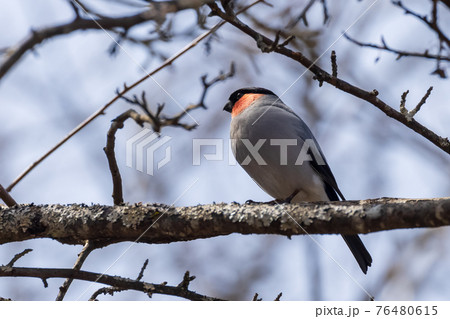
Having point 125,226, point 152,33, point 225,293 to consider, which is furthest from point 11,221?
point 225,293

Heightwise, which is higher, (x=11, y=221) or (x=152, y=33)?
(x=152, y=33)

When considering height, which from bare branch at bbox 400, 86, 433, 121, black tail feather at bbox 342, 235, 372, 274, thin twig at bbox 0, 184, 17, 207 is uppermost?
bare branch at bbox 400, 86, 433, 121

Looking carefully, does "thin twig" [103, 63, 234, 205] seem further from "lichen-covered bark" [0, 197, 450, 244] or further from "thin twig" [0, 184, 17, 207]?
"thin twig" [0, 184, 17, 207]

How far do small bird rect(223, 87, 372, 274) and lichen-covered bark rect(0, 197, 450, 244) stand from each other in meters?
1.30

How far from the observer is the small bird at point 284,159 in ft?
13.5

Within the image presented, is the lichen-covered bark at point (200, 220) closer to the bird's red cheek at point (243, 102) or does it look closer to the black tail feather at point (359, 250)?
the black tail feather at point (359, 250)

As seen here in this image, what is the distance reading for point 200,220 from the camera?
2803 millimetres

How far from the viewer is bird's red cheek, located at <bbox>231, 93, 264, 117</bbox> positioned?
4895 mm

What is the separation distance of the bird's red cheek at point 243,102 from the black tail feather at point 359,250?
1530 mm

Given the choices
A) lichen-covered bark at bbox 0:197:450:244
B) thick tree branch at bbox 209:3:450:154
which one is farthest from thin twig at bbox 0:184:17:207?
thick tree branch at bbox 209:3:450:154

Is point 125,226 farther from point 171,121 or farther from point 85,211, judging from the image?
point 171,121

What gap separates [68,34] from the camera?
3506mm
